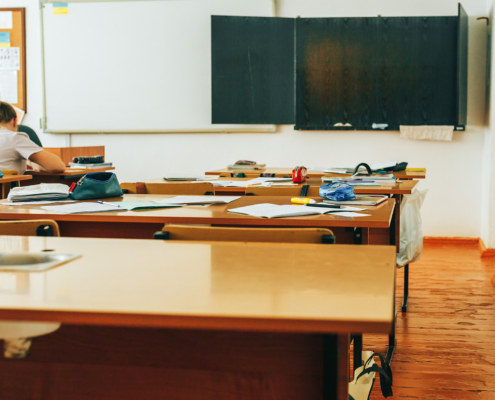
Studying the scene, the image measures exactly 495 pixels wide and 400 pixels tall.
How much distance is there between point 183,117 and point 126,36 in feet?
3.14

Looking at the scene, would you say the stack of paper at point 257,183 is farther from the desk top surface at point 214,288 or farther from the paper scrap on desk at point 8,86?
the paper scrap on desk at point 8,86

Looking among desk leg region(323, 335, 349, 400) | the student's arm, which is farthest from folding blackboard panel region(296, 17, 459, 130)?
desk leg region(323, 335, 349, 400)

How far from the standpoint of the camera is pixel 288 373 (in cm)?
87

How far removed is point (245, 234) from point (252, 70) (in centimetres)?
393

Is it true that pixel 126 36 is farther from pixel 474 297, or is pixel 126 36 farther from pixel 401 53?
pixel 474 297

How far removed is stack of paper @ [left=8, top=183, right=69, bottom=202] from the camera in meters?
2.14

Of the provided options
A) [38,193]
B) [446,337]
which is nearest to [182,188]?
[38,193]

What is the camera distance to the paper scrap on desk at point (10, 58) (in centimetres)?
561

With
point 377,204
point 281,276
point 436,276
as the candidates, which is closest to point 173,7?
point 436,276

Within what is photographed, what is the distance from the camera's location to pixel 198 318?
0.64 m

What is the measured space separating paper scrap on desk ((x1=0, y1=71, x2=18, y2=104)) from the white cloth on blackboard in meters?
3.86

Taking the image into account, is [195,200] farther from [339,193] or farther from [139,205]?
[339,193]

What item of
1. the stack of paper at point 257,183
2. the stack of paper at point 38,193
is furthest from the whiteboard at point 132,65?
the stack of paper at point 38,193

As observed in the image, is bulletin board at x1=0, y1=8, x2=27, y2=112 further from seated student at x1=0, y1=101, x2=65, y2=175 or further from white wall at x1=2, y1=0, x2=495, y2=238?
seated student at x1=0, y1=101, x2=65, y2=175
